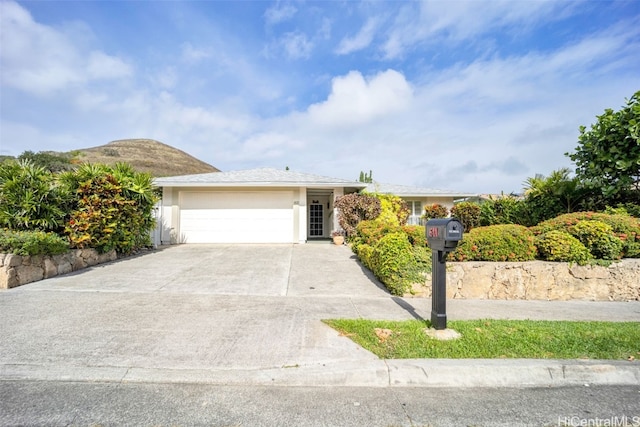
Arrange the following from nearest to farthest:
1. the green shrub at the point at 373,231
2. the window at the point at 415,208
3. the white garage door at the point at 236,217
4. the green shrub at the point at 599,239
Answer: the green shrub at the point at 599,239, the green shrub at the point at 373,231, the white garage door at the point at 236,217, the window at the point at 415,208

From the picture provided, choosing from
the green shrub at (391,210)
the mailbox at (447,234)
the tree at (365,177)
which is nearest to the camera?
the mailbox at (447,234)

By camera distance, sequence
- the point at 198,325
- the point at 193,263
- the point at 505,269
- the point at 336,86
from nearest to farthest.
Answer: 1. the point at 198,325
2. the point at 505,269
3. the point at 193,263
4. the point at 336,86

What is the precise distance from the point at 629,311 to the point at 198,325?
24.7ft

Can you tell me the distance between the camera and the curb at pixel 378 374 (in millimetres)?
2854

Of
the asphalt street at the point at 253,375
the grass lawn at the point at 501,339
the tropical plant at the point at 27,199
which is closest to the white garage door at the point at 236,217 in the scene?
the tropical plant at the point at 27,199

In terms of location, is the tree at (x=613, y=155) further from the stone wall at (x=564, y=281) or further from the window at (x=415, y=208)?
the window at (x=415, y=208)

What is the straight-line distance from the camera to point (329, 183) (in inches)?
513

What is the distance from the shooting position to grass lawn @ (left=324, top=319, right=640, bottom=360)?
10.6 ft

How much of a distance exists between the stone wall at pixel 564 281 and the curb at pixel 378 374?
3086 millimetres

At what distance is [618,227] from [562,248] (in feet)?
4.94

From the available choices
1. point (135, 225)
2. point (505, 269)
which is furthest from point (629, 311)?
point (135, 225)

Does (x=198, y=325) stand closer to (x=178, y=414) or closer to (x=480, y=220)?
(x=178, y=414)

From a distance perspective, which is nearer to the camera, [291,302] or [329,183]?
[291,302]

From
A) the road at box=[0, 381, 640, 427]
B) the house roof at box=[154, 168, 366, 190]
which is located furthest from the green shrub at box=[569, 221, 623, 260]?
the house roof at box=[154, 168, 366, 190]
